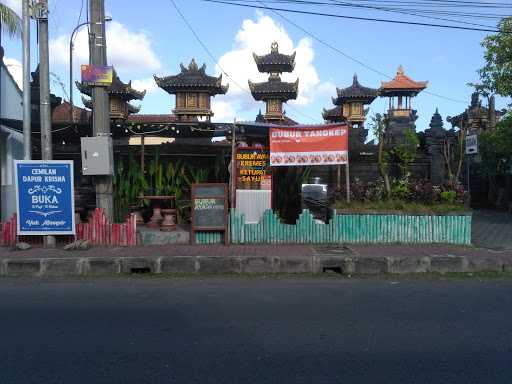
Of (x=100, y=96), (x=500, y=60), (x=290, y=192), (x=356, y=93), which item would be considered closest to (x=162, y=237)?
(x=100, y=96)

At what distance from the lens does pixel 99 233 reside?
30.2 ft

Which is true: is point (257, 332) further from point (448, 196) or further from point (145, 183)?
point (145, 183)

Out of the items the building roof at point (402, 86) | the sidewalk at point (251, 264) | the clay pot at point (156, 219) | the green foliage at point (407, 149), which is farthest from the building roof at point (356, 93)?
the sidewalk at point (251, 264)

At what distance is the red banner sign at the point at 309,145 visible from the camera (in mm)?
9625

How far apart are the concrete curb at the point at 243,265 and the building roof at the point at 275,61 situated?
23019mm

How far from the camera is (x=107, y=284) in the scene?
7.19 m

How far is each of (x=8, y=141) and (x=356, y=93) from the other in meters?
24.0

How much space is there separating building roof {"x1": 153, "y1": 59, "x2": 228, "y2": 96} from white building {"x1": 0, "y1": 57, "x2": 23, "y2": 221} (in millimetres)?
15756

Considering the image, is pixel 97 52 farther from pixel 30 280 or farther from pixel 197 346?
pixel 197 346

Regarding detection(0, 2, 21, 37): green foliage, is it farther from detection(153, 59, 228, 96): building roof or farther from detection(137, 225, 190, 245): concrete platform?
detection(153, 59, 228, 96): building roof

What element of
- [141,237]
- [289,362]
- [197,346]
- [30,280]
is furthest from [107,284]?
[289,362]

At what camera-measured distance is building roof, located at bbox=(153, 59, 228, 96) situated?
2864cm

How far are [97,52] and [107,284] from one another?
14.6 ft

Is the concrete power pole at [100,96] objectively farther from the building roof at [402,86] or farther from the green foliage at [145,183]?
the building roof at [402,86]
